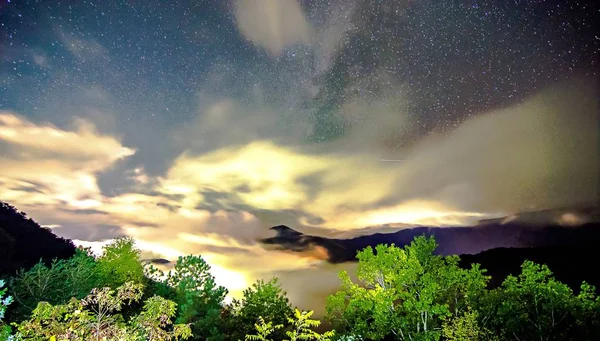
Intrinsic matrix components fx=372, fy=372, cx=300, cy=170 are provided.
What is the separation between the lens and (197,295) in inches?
1284

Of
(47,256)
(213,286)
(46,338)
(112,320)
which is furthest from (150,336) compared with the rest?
(47,256)

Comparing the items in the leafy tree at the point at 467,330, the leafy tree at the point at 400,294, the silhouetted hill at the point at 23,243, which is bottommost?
the leafy tree at the point at 467,330

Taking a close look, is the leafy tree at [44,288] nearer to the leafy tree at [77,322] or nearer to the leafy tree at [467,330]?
the leafy tree at [77,322]

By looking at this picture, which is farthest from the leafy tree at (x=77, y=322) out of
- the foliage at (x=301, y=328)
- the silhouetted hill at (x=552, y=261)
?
the silhouetted hill at (x=552, y=261)

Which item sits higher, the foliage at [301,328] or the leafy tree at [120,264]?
the leafy tree at [120,264]

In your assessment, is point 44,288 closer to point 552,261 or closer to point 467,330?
point 467,330

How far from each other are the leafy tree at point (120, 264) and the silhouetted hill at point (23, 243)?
29.4 ft

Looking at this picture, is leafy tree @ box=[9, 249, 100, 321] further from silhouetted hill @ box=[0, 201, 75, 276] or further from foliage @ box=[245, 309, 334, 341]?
foliage @ box=[245, 309, 334, 341]

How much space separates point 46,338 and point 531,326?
26423mm

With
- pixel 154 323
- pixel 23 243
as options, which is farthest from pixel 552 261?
pixel 23 243

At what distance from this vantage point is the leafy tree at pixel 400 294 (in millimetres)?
25469

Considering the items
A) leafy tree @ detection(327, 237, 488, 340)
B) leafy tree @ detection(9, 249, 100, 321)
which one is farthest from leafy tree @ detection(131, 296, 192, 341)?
leafy tree @ detection(9, 249, 100, 321)

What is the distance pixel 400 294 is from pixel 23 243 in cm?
4909

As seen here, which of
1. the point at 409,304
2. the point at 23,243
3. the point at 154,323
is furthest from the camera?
the point at 23,243
